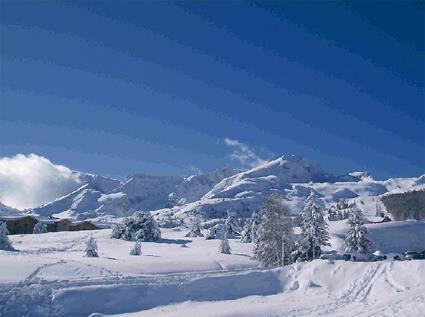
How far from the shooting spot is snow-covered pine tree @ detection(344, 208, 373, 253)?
6525 cm

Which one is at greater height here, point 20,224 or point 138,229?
point 20,224

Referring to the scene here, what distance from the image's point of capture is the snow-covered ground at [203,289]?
32.3 metres

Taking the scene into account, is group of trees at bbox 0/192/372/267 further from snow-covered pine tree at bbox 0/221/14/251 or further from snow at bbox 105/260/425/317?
snow at bbox 105/260/425/317

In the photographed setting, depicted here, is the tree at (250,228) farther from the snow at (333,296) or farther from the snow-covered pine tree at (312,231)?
the snow at (333,296)

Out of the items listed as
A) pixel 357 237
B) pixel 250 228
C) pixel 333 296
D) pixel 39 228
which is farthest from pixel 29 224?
pixel 333 296

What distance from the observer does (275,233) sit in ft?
191

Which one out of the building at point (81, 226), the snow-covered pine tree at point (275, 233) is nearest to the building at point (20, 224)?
the building at point (81, 226)

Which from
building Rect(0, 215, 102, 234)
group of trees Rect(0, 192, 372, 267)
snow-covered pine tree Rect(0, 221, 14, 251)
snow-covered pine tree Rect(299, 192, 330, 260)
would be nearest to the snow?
group of trees Rect(0, 192, 372, 267)

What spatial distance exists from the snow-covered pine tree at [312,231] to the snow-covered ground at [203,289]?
1709 centimetres

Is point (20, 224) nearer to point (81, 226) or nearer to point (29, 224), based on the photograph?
point (29, 224)

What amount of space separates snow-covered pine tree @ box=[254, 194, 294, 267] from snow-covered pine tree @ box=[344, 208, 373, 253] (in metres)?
10.5

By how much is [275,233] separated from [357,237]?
13786mm

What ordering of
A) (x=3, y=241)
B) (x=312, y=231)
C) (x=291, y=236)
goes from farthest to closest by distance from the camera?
(x=312, y=231) → (x=3, y=241) → (x=291, y=236)

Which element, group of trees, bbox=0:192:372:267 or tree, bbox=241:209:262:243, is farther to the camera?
tree, bbox=241:209:262:243
